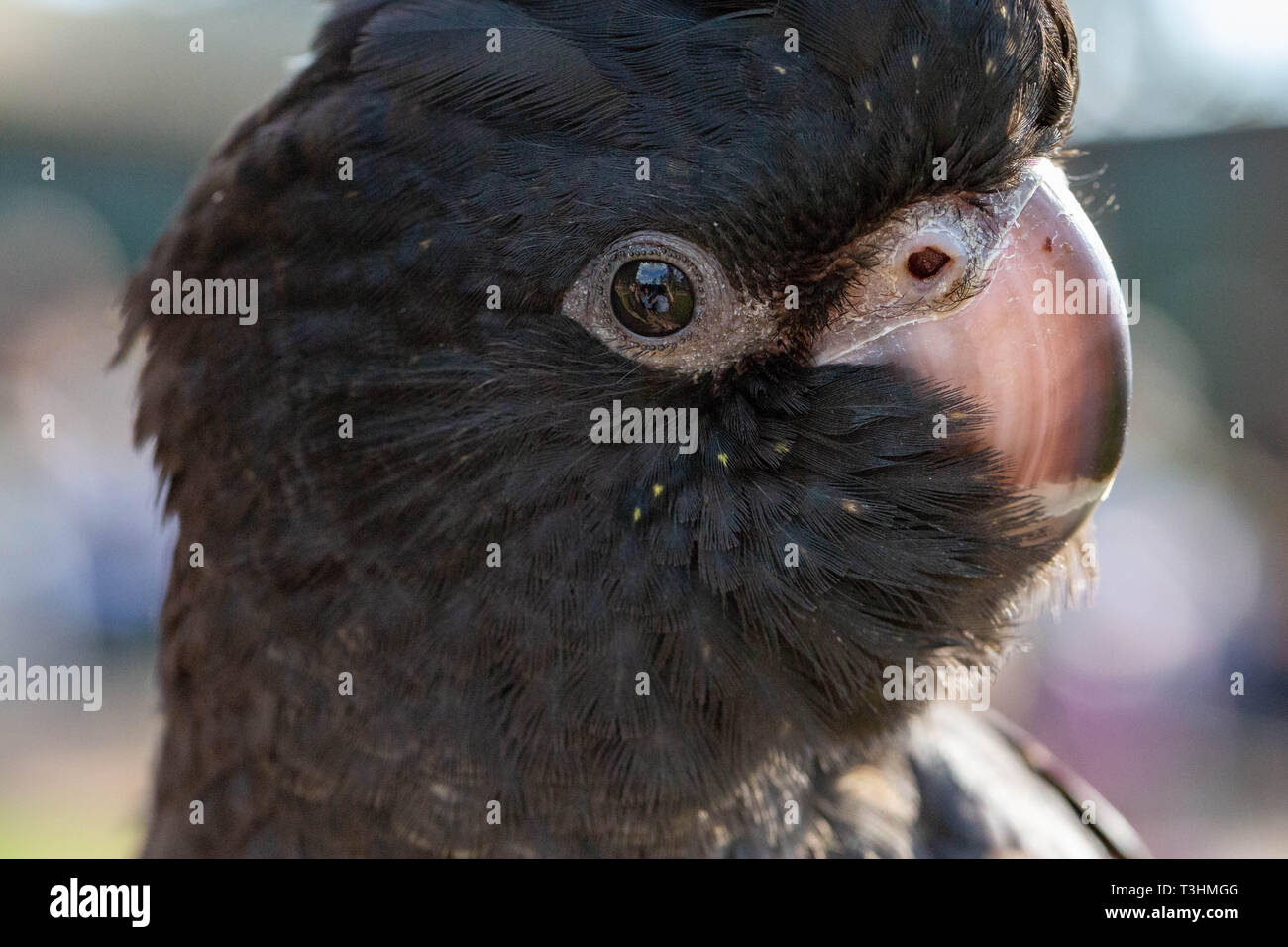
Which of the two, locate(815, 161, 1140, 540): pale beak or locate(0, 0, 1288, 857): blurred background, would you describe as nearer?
locate(815, 161, 1140, 540): pale beak

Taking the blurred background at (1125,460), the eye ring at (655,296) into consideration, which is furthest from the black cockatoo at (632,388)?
the blurred background at (1125,460)

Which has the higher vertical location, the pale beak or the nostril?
the nostril

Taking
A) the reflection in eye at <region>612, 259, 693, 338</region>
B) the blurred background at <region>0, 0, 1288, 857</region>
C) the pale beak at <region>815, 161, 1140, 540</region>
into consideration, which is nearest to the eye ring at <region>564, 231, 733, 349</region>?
the reflection in eye at <region>612, 259, 693, 338</region>

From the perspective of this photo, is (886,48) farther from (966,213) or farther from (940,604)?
(940,604)

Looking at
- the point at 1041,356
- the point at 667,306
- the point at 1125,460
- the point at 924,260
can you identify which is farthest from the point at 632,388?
the point at 1125,460

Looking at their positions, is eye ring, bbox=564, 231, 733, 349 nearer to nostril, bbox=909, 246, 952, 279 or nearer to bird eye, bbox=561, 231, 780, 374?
bird eye, bbox=561, 231, 780, 374

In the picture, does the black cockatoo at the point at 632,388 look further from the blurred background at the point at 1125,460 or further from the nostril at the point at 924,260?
the blurred background at the point at 1125,460
